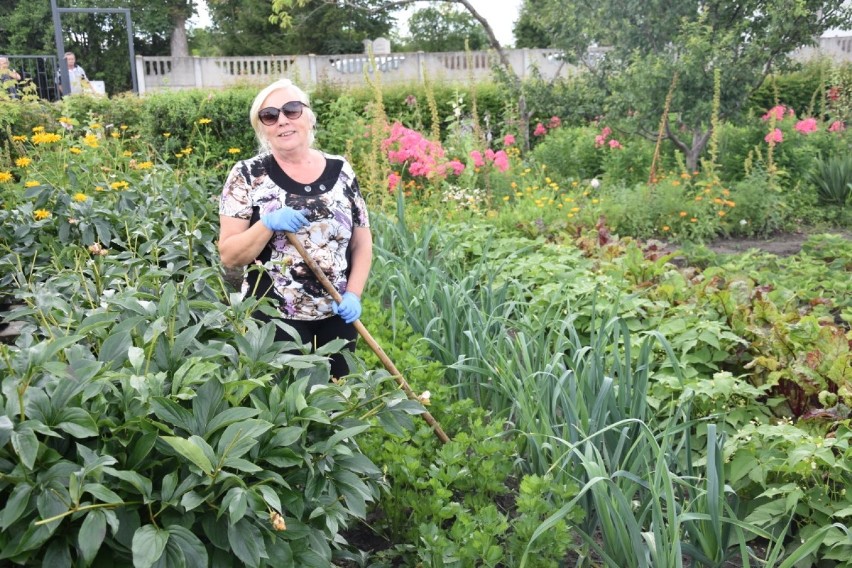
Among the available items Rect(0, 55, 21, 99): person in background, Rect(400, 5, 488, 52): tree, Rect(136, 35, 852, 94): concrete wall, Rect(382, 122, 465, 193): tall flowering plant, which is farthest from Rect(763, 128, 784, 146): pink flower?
Rect(400, 5, 488, 52): tree

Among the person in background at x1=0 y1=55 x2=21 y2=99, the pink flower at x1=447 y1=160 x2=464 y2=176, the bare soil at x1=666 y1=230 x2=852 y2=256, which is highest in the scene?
the person in background at x1=0 y1=55 x2=21 y2=99

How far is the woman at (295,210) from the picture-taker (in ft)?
8.67

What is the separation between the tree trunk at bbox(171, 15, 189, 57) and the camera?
36.4 m

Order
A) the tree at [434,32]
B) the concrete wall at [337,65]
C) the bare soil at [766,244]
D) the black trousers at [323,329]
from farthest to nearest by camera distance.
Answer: the tree at [434,32]
the concrete wall at [337,65]
the bare soil at [766,244]
the black trousers at [323,329]

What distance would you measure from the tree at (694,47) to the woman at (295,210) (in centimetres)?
528

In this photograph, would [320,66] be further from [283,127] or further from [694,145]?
[283,127]

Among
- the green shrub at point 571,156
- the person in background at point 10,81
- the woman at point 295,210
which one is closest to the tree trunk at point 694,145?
the green shrub at point 571,156

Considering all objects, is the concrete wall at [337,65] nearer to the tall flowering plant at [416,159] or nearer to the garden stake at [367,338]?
the tall flowering plant at [416,159]

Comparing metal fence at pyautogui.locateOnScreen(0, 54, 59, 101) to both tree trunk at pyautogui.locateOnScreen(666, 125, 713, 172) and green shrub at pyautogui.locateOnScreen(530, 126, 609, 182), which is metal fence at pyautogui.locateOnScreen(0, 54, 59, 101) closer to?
green shrub at pyautogui.locateOnScreen(530, 126, 609, 182)

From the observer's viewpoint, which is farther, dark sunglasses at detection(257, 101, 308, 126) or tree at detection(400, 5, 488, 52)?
tree at detection(400, 5, 488, 52)

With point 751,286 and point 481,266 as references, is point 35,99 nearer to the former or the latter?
point 481,266

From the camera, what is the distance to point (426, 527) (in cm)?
197

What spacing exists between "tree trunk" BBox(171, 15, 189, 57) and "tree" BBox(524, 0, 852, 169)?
3191cm

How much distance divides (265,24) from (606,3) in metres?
27.2
